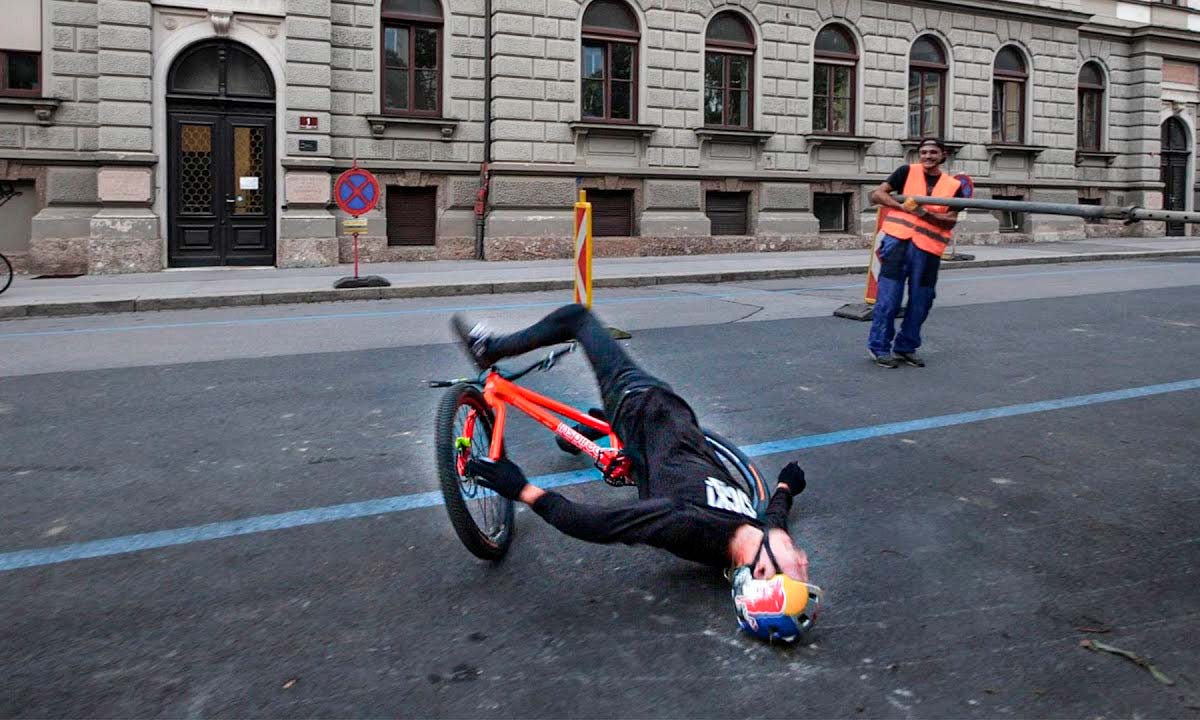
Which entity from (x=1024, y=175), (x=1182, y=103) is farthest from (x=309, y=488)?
(x=1182, y=103)

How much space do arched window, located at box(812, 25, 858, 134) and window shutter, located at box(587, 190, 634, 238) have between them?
195 inches

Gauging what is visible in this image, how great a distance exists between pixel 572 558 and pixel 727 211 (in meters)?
18.9

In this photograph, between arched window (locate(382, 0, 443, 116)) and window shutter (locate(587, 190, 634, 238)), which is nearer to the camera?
arched window (locate(382, 0, 443, 116))

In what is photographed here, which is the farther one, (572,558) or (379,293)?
(379,293)

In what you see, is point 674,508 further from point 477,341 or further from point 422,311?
point 422,311

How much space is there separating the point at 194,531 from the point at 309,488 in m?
0.66

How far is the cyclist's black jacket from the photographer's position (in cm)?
325

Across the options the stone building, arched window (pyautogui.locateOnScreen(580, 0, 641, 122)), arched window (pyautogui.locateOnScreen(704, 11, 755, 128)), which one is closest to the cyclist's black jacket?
the stone building

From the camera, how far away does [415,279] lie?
15078 millimetres

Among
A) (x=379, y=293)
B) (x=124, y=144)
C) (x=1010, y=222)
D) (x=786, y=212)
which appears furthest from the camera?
(x=1010, y=222)

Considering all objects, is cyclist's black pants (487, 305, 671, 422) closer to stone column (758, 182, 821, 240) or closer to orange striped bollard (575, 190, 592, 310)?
orange striped bollard (575, 190, 592, 310)

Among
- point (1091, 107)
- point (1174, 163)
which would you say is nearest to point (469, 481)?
point (1091, 107)

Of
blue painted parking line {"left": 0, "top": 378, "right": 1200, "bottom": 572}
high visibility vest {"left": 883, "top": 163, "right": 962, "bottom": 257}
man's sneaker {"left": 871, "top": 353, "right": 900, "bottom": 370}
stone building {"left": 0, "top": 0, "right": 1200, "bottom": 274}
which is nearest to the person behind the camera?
blue painted parking line {"left": 0, "top": 378, "right": 1200, "bottom": 572}

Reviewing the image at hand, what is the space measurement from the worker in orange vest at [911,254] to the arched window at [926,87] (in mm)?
17341
